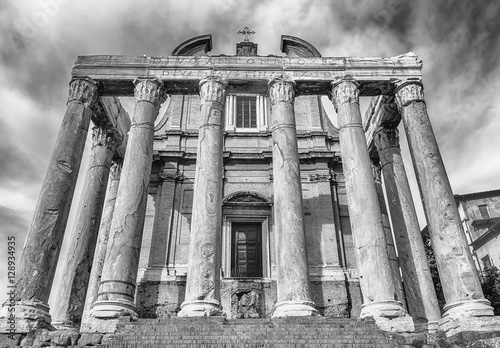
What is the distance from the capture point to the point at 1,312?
12266mm

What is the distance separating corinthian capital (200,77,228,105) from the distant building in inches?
1092

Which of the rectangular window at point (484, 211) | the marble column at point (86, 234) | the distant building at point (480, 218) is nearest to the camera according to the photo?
the marble column at point (86, 234)

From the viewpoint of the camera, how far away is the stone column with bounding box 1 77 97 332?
12.7 meters

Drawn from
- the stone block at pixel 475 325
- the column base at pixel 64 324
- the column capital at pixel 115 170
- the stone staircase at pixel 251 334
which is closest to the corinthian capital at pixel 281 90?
the stone staircase at pixel 251 334

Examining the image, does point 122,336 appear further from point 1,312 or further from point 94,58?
point 94,58

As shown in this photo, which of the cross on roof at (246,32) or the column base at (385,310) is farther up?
the cross on roof at (246,32)

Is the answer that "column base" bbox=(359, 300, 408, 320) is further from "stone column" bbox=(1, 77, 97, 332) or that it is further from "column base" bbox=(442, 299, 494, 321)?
"stone column" bbox=(1, 77, 97, 332)

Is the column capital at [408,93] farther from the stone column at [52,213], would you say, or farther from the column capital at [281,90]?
the stone column at [52,213]

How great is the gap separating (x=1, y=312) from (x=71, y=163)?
545cm

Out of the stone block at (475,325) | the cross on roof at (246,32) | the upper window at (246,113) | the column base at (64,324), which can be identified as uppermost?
the cross on roof at (246,32)

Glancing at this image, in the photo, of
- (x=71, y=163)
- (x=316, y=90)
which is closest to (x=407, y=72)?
(x=316, y=90)

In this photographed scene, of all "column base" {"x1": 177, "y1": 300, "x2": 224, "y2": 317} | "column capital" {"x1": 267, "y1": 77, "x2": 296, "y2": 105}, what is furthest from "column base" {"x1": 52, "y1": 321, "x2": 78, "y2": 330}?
"column capital" {"x1": 267, "y1": 77, "x2": 296, "y2": 105}

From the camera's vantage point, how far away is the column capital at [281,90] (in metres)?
17.3

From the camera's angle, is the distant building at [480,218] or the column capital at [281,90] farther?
the distant building at [480,218]
